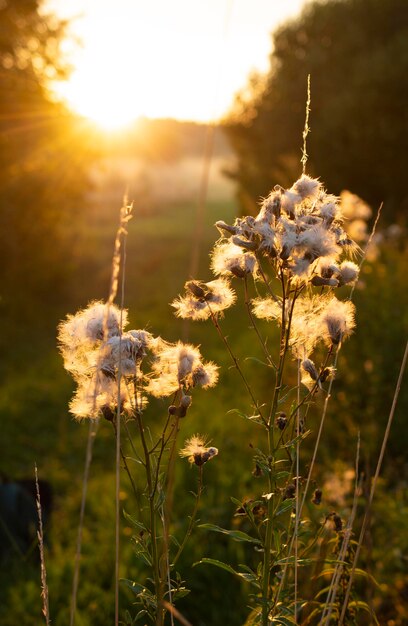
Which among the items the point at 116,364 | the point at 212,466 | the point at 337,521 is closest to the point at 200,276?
the point at 212,466

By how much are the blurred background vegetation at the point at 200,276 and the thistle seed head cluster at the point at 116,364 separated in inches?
6.3

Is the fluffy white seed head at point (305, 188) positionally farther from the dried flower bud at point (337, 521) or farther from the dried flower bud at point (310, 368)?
the dried flower bud at point (337, 521)

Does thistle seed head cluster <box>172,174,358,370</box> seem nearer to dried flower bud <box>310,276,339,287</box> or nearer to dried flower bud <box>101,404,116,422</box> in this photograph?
dried flower bud <box>310,276,339,287</box>

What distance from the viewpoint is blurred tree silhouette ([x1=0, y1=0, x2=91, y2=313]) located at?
13383 millimetres

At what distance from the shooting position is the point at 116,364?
1815 mm

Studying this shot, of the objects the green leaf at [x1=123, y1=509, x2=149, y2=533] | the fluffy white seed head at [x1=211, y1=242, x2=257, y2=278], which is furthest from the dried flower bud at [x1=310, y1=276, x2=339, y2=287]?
the green leaf at [x1=123, y1=509, x2=149, y2=533]

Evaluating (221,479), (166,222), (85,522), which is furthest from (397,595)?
(166,222)

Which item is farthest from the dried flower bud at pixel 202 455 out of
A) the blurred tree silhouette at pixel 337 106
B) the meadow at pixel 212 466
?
the blurred tree silhouette at pixel 337 106

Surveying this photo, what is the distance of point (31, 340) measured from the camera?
1209 centimetres

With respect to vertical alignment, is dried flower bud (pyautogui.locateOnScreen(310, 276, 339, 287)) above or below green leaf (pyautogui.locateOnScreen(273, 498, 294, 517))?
above

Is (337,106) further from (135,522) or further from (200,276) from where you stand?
(135,522)

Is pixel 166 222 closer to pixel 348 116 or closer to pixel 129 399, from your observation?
pixel 348 116

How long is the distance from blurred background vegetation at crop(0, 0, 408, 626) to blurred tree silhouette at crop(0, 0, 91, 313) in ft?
0.12

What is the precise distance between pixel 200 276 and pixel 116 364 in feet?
46.1
